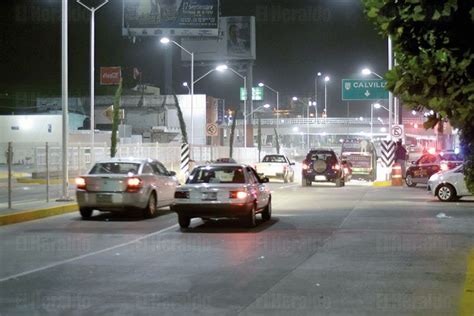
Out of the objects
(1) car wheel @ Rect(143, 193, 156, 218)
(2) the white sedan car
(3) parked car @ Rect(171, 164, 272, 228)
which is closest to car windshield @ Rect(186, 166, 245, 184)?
(3) parked car @ Rect(171, 164, 272, 228)

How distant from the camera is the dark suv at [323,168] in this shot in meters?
31.7

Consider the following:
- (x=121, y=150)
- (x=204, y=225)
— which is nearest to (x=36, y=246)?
(x=204, y=225)

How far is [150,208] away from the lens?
17703mm

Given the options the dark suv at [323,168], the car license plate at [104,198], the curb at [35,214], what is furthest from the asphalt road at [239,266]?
the dark suv at [323,168]

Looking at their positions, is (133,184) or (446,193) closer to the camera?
(133,184)

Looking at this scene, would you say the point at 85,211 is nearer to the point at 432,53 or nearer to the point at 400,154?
the point at 432,53

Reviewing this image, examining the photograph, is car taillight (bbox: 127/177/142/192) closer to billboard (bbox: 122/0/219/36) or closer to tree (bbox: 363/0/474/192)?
tree (bbox: 363/0/474/192)

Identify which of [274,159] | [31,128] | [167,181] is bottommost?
[167,181]

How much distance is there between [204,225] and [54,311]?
8.59 meters

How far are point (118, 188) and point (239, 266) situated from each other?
280 inches

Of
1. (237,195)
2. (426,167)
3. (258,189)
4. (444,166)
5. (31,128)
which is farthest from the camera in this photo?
(31,128)

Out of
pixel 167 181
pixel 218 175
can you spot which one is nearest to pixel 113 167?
pixel 167 181

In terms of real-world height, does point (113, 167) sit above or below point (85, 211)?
above

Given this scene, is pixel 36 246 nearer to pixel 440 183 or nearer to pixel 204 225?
pixel 204 225
